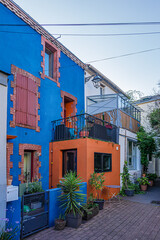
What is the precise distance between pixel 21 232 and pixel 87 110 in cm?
883

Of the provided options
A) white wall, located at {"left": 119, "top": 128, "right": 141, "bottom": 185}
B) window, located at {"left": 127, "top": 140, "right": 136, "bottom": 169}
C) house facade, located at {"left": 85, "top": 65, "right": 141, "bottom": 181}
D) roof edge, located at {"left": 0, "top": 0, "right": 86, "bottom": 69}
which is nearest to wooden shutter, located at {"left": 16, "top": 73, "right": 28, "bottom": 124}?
roof edge, located at {"left": 0, "top": 0, "right": 86, "bottom": 69}

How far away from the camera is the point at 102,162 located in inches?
356

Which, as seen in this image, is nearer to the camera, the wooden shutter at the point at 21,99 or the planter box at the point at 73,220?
the planter box at the point at 73,220

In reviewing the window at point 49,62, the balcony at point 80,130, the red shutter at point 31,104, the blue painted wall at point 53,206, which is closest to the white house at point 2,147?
the blue painted wall at point 53,206

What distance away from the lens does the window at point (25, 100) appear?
25.4 feet

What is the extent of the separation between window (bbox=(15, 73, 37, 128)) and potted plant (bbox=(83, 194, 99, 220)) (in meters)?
3.63

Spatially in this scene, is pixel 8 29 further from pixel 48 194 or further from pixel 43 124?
pixel 48 194

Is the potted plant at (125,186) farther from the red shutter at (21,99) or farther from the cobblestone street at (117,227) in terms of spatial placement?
the red shutter at (21,99)

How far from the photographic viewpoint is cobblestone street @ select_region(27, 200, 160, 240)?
5.08 m

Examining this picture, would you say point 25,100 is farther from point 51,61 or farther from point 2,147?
point 2,147

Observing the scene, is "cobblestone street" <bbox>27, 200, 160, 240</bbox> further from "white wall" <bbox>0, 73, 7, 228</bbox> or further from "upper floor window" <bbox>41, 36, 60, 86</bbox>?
"upper floor window" <bbox>41, 36, 60, 86</bbox>

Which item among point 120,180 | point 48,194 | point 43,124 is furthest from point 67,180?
point 120,180

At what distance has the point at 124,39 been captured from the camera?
9.15m

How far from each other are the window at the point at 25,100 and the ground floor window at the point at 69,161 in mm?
1848
